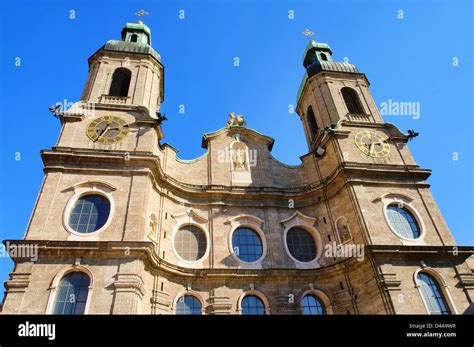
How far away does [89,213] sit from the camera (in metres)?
16.1

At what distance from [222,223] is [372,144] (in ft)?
34.9

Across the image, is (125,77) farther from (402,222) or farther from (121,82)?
(402,222)

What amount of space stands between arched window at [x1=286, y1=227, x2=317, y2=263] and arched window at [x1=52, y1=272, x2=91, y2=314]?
33.4 ft

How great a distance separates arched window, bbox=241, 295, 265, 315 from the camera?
16266mm

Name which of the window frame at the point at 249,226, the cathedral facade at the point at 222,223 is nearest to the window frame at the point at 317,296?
the cathedral facade at the point at 222,223

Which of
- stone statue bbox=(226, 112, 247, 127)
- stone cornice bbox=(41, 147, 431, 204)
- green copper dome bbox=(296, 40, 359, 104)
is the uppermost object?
green copper dome bbox=(296, 40, 359, 104)

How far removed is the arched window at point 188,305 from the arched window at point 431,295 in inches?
400

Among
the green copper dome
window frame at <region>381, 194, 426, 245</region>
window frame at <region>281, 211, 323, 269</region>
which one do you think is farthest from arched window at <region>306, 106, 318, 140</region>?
window frame at <region>381, 194, 426, 245</region>

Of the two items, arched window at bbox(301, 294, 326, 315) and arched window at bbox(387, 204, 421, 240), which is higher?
arched window at bbox(387, 204, 421, 240)

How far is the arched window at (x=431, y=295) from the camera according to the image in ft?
50.0

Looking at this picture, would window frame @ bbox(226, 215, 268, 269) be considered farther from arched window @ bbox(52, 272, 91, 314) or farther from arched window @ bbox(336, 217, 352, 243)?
arched window @ bbox(52, 272, 91, 314)

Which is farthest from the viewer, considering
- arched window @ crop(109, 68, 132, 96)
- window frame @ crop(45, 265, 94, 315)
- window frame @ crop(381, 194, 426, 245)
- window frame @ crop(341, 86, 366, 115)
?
window frame @ crop(341, 86, 366, 115)
